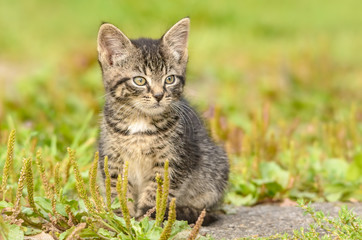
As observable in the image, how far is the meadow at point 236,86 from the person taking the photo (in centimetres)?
510

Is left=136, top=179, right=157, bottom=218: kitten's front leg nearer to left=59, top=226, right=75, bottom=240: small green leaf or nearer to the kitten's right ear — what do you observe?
left=59, top=226, right=75, bottom=240: small green leaf

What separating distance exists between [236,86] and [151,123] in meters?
5.03

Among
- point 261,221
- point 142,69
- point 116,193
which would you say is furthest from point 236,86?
point 116,193

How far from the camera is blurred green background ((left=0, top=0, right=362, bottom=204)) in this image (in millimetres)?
5223

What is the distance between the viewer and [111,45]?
420 centimetres

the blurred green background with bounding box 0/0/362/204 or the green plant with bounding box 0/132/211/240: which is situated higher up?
the blurred green background with bounding box 0/0/362/204

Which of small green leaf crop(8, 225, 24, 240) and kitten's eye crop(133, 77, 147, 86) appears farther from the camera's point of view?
kitten's eye crop(133, 77, 147, 86)

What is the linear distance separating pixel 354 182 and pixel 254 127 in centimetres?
118

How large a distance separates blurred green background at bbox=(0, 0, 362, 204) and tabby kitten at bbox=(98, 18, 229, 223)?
0.59 m

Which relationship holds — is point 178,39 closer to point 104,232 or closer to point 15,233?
point 104,232

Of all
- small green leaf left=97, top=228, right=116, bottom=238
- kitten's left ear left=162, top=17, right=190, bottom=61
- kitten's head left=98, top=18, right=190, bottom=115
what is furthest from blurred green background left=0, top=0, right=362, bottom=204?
small green leaf left=97, top=228, right=116, bottom=238

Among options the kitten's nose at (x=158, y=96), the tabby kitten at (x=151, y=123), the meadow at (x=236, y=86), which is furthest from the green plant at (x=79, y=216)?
the kitten's nose at (x=158, y=96)

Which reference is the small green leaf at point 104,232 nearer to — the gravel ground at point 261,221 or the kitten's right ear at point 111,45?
the gravel ground at point 261,221

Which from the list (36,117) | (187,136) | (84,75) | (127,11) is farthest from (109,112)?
(127,11)
